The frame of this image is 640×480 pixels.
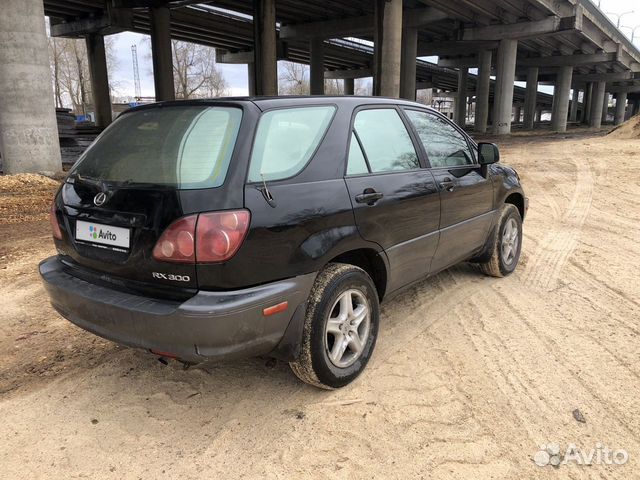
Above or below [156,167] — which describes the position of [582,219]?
below

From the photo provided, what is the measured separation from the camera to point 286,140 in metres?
2.83

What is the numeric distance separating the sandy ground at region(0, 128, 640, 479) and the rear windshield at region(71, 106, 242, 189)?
1297 mm

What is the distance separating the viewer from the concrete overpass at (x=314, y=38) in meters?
11.4

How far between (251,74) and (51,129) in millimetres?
38120

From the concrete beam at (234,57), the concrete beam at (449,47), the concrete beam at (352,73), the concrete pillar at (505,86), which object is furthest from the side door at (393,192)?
the concrete beam at (352,73)

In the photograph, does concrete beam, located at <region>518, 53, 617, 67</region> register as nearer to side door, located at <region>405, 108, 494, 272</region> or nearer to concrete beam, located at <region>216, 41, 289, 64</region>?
concrete beam, located at <region>216, 41, 289, 64</region>

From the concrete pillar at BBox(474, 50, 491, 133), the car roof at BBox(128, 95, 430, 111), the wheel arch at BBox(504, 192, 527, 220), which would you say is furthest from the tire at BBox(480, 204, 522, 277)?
the concrete pillar at BBox(474, 50, 491, 133)

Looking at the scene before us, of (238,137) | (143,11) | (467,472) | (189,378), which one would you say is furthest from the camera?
(143,11)

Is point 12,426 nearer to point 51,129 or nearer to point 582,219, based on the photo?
point 582,219

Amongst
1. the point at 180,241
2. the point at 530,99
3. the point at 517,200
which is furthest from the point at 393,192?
the point at 530,99

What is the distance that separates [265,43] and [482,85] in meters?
24.1

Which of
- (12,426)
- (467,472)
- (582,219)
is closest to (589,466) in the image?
(467,472)

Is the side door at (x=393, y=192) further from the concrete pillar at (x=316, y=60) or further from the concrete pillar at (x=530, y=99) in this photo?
the concrete pillar at (x=530, y=99)

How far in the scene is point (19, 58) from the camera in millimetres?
11148
